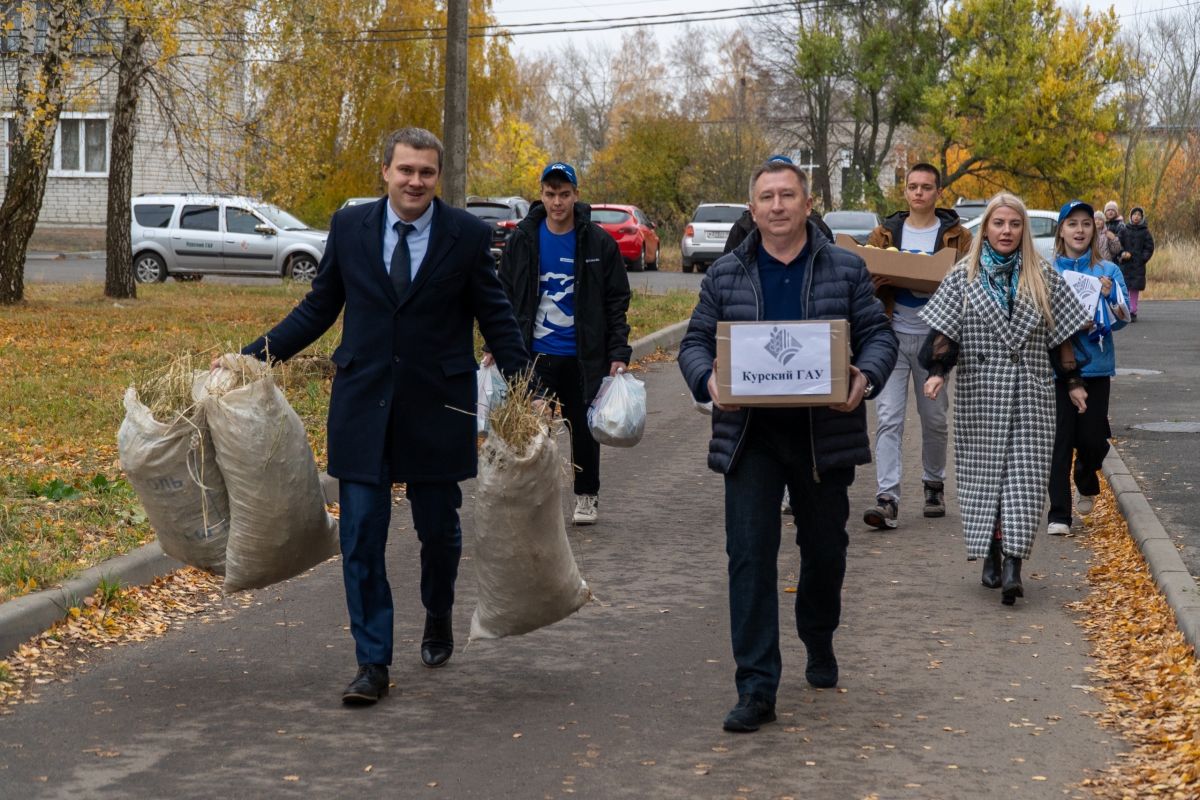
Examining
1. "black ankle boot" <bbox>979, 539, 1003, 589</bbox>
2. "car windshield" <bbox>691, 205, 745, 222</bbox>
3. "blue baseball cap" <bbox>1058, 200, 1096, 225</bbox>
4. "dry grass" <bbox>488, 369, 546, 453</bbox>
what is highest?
"car windshield" <bbox>691, 205, 745, 222</bbox>

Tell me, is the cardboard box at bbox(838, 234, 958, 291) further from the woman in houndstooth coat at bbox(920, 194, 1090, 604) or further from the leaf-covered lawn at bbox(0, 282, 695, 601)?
the leaf-covered lawn at bbox(0, 282, 695, 601)

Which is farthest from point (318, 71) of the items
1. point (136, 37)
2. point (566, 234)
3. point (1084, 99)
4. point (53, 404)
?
point (1084, 99)

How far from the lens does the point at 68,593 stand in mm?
6820

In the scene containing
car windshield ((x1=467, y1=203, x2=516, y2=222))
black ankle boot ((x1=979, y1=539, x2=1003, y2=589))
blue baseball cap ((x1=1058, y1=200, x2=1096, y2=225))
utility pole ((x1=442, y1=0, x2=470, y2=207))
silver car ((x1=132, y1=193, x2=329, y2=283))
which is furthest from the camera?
car windshield ((x1=467, y1=203, x2=516, y2=222))

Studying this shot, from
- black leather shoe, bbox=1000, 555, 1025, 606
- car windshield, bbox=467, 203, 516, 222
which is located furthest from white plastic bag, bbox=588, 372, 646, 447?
car windshield, bbox=467, 203, 516, 222

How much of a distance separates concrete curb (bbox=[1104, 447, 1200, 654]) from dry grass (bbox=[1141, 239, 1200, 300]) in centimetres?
2601

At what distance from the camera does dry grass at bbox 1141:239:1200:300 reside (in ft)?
116

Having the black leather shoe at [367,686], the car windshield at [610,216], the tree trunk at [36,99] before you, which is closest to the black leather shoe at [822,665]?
the black leather shoe at [367,686]

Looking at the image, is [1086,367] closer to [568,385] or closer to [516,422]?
[568,385]

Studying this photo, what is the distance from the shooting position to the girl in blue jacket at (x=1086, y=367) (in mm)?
8844

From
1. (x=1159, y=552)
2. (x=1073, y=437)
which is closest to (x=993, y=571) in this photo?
(x=1159, y=552)

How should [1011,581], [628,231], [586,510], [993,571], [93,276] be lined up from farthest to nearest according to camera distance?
[628,231]
[93,276]
[586,510]
[993,571]
[1011,581]

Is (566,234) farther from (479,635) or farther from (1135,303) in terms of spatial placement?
(1135,303)

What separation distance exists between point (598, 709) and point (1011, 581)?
8.14 ft
